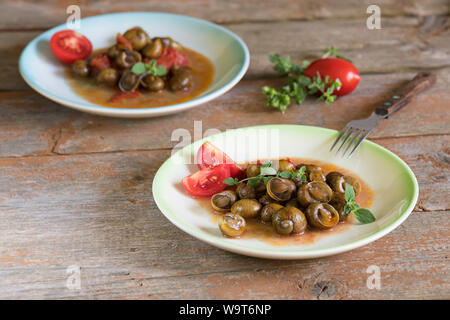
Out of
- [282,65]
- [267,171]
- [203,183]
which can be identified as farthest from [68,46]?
[267,171]

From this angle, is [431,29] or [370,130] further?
[431,29]

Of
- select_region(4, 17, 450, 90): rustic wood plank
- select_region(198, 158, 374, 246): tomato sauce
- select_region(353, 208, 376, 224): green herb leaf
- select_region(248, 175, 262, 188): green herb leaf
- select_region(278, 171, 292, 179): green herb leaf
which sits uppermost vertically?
select_region(278, 171, 292, 179): green herb leaf

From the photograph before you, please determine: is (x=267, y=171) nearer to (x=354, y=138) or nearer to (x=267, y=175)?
(x=267, y=175)

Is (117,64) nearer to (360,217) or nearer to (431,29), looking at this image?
(360,217)

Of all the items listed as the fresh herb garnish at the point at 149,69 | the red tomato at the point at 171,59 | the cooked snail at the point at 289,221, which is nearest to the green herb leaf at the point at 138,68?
the fresh herb garnish at the point at 149,69

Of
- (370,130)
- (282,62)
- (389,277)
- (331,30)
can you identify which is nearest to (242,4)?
(331,30)

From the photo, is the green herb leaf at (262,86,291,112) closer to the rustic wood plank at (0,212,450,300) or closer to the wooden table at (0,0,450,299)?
the wooden table at (0,0,450,299)

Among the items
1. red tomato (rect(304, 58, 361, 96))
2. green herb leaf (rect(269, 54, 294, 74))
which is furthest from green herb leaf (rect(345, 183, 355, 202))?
green herb leaf (rect(269, 54, 294, 74))
